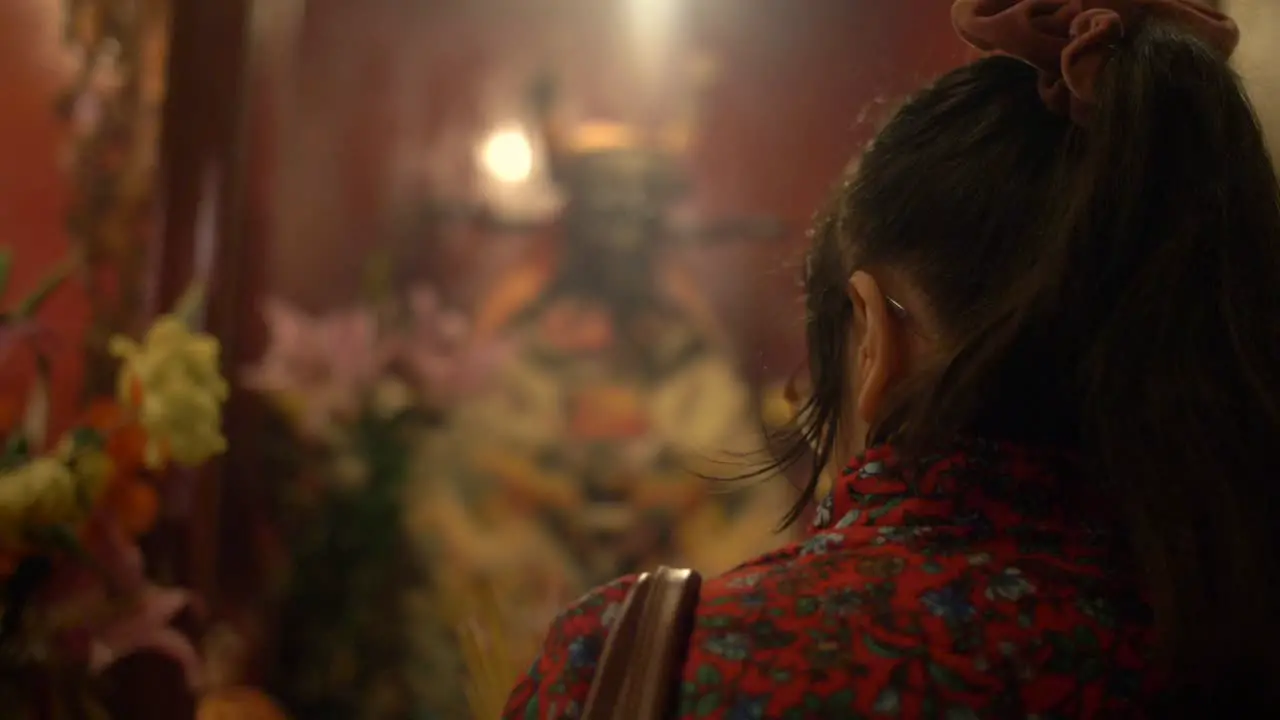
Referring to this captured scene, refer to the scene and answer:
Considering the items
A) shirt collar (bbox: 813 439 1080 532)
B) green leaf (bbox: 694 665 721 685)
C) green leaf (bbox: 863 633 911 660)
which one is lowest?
green leaf (bbox: 694 665 721 685)

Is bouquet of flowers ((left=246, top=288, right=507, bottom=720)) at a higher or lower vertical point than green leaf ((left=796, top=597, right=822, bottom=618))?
lower

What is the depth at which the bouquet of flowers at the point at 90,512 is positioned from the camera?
0.97 meters

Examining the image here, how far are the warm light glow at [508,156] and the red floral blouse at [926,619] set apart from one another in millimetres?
904

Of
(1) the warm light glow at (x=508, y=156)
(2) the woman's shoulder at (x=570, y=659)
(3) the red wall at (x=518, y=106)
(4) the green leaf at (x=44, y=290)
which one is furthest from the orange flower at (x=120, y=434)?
(2) the woman's shoulder at (x=570, y=659)

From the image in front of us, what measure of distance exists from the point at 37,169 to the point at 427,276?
414 mm

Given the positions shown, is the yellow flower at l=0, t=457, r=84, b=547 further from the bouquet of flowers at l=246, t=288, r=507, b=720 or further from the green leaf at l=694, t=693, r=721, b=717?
the green leaf at l=694, t=693, r=721, b=717

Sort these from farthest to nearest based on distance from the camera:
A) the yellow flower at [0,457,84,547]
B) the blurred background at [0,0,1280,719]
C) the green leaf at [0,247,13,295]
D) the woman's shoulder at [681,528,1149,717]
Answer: the blurred background at [0,0,1280,719] → the green leaf at [0,247,13,295] → the yellow flower at [0,457,84,547] → the woman's shoulder at [681,528,1149,717]

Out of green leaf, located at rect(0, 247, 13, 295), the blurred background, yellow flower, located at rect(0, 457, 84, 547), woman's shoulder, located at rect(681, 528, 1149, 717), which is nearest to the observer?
woman's shoulder, located at rect(681, 528, 1149, 717)

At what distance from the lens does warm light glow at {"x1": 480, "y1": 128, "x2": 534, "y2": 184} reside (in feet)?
4.15

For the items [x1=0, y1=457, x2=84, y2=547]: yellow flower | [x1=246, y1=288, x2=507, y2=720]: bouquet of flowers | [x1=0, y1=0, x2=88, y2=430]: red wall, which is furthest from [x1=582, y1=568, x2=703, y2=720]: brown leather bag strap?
[x1=0, y1=0, x2=88, y2=430]: red wall

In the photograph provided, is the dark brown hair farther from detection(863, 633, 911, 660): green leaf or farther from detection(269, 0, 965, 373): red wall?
detection(269, 0, 965, 373): red wall

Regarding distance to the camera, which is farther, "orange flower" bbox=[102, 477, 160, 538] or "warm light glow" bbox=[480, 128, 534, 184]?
"warm light glow" bbox=[480, 128, 534, 184]

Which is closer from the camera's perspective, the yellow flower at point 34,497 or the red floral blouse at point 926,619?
the red floral blouse at point 926,619

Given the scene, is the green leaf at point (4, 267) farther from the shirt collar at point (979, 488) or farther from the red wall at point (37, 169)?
the shirt collar at point (979, 488)
